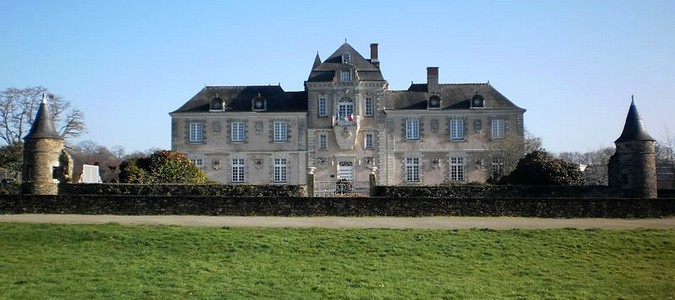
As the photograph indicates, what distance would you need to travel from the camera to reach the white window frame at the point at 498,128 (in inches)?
1751

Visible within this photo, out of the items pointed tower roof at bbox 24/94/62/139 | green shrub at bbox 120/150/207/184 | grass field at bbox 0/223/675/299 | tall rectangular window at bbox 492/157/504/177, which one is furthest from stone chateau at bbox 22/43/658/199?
grass field at bbox 0/223/675/299

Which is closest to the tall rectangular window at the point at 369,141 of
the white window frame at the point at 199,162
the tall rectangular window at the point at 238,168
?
the tall rectangular window at the point at 238,168

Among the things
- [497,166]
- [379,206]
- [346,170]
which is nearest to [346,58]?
[346,170]

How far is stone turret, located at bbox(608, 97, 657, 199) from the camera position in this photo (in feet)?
81.1

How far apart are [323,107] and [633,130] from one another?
23.4 meters

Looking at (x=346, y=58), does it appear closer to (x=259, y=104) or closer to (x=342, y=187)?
(x=259, y=104)

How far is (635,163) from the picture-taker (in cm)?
2488

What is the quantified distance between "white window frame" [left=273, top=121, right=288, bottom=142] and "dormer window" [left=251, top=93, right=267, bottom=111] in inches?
53.1

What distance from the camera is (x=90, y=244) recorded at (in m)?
15.7

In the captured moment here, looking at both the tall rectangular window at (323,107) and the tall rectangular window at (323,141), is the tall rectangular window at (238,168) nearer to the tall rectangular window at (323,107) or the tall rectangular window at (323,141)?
the tall rectangular window at (323,141)

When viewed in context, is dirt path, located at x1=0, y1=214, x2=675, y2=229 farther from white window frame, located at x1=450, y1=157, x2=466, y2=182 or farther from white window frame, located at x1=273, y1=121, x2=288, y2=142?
white window frame, located at x1=273, y1=121, x2=288, y2=142

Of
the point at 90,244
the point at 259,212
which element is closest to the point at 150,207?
the point at 259,212

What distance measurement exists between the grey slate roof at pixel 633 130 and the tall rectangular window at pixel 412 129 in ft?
64.6

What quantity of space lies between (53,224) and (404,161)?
2941 cm
